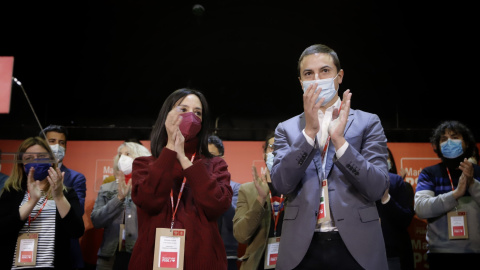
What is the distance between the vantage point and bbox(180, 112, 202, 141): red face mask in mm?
2592

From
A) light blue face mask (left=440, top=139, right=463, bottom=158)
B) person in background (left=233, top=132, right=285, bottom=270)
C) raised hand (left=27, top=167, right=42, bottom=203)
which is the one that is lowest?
person in background (left=233, top=132, right=285, bottom=270)

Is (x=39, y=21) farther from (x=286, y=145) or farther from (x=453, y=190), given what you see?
(x=453, y=190)

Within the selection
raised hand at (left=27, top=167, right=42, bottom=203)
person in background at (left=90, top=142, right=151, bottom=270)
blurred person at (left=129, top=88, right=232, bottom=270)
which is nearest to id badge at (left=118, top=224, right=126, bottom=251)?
person in background at (left=90, top=142, right=151, bottom=270)

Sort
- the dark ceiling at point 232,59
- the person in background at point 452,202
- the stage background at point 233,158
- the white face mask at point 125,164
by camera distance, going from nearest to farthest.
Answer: the person in background at point 452,202 < the white face mask at point 125,164 < the stage background at point 233,158 < the dark ceiling at point 232,59

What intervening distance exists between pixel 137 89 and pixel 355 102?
318 centimetres

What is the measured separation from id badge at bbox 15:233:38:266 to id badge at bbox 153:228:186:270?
1.93 meters

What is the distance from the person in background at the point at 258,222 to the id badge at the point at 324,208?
1.50m

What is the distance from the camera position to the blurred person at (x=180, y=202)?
7.80ft

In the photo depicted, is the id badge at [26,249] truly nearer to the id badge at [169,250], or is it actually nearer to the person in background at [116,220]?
the person in background at [116,220]

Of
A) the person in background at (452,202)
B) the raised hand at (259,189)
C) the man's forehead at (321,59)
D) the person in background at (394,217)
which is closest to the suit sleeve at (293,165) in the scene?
the man's forehead at (321,59)

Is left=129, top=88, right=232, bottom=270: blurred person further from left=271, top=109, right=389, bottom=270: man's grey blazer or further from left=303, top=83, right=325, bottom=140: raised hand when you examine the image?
left=303, top=83, right=325, bottom=140: raised hand

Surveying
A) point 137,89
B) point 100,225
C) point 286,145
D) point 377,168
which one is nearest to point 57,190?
point 100,225

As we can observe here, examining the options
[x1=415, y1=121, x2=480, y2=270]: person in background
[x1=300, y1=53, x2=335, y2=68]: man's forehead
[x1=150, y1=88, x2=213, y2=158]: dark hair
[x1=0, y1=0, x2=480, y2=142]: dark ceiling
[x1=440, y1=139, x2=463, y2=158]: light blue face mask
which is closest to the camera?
[x1=300, y1=53, x2=335, y2=68]: man's forehead

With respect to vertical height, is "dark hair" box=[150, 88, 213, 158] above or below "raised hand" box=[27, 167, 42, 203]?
above
